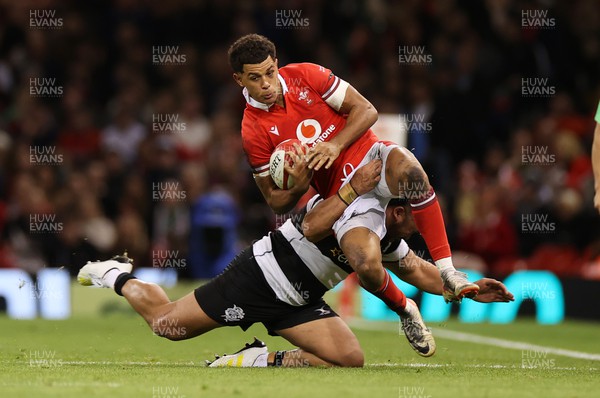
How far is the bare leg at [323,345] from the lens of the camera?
8.31m

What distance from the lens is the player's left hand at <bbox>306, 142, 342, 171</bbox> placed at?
802 centimetres

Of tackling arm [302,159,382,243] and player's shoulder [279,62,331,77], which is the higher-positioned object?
player's shoulder [279,62,331,77]

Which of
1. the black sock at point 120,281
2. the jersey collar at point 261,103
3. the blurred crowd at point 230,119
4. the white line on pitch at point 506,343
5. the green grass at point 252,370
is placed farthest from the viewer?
the blurred crowd at point 230,119

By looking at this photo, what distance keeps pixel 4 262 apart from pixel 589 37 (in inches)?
334

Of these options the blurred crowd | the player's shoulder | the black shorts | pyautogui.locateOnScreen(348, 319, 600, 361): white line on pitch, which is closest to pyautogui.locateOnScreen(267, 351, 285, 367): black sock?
the black shorts

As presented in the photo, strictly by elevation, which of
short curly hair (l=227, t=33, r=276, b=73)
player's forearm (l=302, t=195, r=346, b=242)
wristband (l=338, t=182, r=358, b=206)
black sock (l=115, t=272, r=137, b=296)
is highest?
short curly hair (l=227, t=33, r=276, b=73)

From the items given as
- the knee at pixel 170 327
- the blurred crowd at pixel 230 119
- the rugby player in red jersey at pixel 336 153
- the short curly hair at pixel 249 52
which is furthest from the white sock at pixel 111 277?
the blurred crowd at pixel 230 119

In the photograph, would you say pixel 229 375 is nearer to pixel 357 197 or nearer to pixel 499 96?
pixel 357 197

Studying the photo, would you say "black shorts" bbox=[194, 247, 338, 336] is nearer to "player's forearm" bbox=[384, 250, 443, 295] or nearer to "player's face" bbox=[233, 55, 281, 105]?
"player's forearm" bbox=[384, 250, 443, 295]

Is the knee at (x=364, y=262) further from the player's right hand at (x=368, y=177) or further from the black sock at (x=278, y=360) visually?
the black sock at (x=278, y=360)

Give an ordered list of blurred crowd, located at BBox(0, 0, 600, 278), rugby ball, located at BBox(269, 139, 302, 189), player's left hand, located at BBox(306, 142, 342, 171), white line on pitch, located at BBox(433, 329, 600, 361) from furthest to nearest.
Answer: blurred crowd, located at BBox(0, 0, 600, 278) < white line on pitch, located at BBox(433, 329, 600, 361) < rugby ball, located at BBox(269, 139, 302, 189) < player's left hand, located at BBox(306, 142, 342, 171)

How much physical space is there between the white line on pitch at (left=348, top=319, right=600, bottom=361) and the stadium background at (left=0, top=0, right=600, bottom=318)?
1116 millimetres

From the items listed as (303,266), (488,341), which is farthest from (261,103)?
(488,341)

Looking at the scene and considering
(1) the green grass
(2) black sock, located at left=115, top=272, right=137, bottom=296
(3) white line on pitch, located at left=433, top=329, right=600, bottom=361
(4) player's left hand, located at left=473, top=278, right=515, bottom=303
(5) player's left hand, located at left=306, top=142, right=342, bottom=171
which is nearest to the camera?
(1) the green grass
